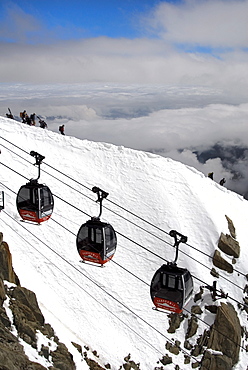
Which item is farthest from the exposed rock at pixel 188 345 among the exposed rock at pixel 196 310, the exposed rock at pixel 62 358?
the exposed rock at pixel 62 358

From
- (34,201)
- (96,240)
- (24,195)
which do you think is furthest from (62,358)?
(24,195)

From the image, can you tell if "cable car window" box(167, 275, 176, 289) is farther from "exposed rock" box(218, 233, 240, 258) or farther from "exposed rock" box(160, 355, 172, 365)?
"exposed rock" box(218, 233, 240, 258)

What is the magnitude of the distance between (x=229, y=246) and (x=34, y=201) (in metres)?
21.3

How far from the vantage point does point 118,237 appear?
34625 millimetres

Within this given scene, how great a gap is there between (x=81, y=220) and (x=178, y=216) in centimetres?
905

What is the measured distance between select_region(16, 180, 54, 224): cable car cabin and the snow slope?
2.41m

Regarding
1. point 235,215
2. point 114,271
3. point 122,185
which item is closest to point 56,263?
point 114,271

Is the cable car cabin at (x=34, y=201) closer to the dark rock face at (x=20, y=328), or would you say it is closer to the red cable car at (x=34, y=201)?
the red cable car at (x=34, y=201)

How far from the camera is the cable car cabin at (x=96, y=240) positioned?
1728 cm

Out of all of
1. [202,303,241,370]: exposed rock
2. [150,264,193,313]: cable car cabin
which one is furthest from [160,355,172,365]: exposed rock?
[150,264,193,313]: cable car cabin

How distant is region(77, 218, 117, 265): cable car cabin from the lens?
17281 millimetres

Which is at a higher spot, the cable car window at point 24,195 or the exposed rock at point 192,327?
the cable car window at point 24,195

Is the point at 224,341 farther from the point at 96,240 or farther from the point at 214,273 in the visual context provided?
the point at 96,240

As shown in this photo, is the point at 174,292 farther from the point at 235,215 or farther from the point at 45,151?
the point at 45,151
